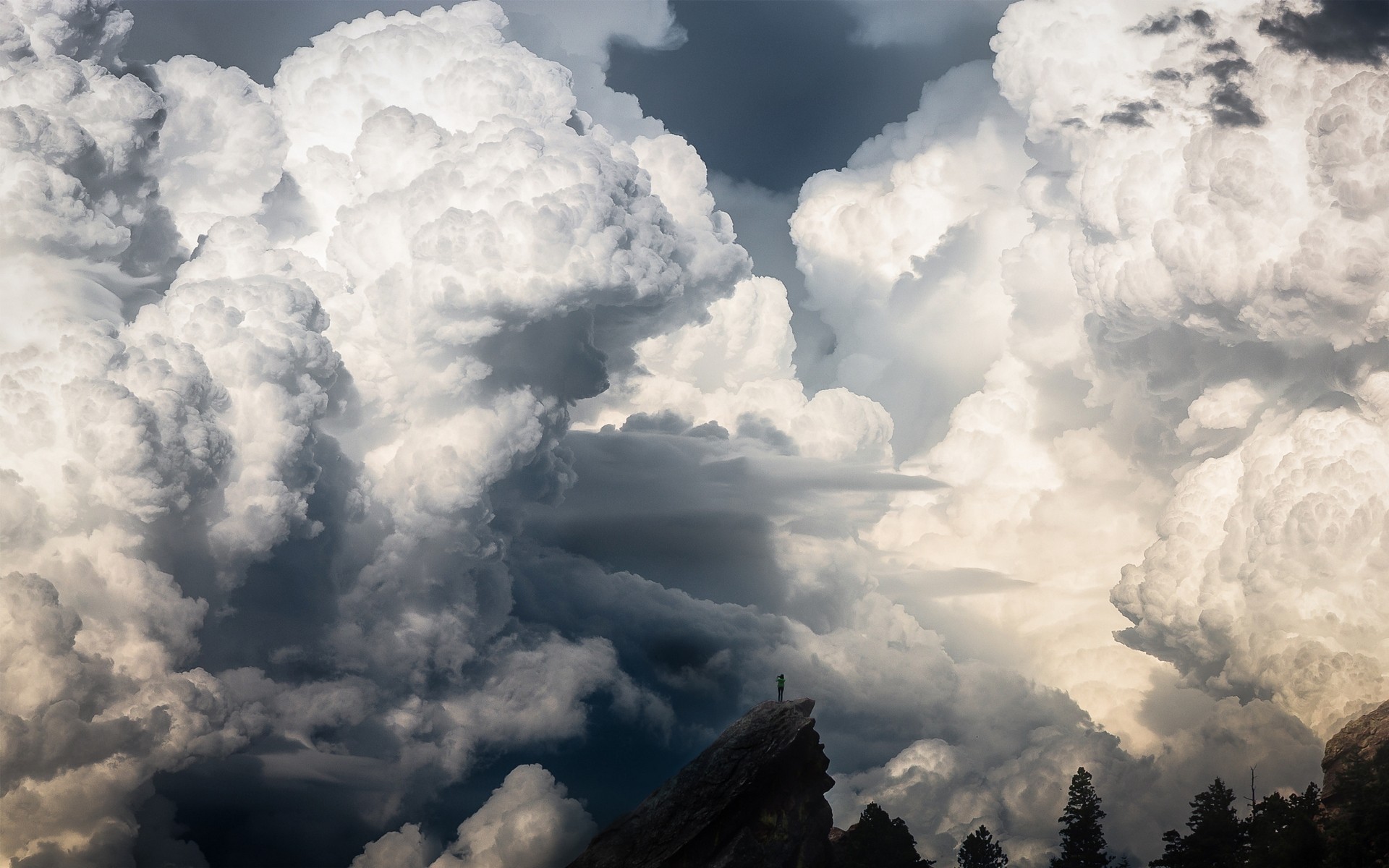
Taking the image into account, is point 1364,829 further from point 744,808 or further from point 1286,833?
point 744,808

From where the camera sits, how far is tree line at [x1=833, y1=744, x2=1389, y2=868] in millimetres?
81250

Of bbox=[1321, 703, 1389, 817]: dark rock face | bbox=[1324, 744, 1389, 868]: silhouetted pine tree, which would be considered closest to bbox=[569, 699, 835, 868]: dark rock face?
bbox=[1324, 744, 1389, 868]: silhouetted pine tree

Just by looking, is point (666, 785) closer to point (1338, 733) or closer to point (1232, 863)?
point (1232, 863)

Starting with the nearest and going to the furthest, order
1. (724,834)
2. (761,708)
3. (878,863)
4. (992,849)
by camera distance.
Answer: (724,834)
(761,708)
(878,863)
(992,849)

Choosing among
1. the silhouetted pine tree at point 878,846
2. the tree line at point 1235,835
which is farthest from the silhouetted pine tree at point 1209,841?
the silhouetted pine tree at point 878,846

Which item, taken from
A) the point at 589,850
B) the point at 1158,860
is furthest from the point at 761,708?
the point at 1158,860

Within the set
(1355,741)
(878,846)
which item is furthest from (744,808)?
(1355,741)

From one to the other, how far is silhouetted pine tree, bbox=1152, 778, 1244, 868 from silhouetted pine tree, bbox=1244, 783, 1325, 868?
76.1 inches

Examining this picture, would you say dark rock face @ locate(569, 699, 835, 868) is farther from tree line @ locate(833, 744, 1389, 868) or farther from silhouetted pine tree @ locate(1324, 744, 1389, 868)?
silhouetted pine tree @ locate(1324, 744, 1389, 868)

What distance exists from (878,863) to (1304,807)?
43.9 m

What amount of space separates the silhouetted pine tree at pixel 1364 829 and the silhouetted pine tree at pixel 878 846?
1879 inches

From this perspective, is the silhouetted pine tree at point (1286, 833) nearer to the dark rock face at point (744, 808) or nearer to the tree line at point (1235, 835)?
the tree line at point (1235, 835)

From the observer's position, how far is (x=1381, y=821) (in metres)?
81.0

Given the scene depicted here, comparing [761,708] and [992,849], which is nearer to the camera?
[761,708]
